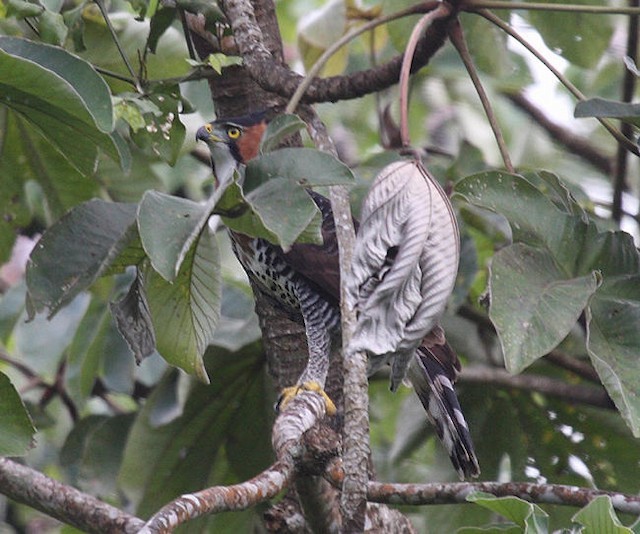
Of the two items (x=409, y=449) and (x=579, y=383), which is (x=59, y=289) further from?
(x=579, y=383)

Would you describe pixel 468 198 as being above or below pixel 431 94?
below

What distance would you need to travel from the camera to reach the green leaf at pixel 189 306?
1.93 m

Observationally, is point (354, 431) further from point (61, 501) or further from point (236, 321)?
point (236, 321)

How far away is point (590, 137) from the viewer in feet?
15.5

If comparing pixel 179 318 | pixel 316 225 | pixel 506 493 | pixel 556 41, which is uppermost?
pixel 556 41

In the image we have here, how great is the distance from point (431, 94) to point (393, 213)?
3.23 m

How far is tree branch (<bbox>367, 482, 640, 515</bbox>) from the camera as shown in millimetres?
1787

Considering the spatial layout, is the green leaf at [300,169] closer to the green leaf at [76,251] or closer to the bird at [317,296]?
the green leaf at [76,251]

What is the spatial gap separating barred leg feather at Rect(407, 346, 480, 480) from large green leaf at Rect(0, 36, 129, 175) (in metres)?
1.05

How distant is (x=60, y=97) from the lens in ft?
5.73

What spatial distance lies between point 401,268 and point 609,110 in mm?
547

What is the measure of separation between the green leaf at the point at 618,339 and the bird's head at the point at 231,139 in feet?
3.62

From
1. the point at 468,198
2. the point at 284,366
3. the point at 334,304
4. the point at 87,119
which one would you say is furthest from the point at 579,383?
the point at 87,119

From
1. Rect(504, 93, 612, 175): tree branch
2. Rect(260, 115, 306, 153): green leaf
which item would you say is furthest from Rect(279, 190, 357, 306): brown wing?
Rect(504, 93, 612, 175): tree branch
